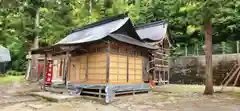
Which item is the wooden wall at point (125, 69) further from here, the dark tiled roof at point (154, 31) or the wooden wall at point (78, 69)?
the dark tiled roof at point (154, 31)

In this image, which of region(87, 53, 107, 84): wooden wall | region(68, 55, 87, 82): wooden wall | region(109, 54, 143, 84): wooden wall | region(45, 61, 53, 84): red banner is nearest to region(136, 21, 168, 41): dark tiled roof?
region(109, 54, 143, 84): wooden wall

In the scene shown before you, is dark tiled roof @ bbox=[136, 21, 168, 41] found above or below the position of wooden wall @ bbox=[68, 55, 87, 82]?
above

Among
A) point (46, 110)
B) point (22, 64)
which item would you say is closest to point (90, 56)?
point (46, 110)

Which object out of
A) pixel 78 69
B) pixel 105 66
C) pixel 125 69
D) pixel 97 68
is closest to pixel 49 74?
pixel 78 69

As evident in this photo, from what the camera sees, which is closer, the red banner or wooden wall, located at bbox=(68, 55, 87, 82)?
wooden wall, located at bbox=(68, 55, 87, 82)

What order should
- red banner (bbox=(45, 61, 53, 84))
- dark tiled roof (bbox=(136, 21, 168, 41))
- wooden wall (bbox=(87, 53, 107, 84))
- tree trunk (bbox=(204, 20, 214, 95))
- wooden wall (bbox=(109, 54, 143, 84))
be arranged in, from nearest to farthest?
wooden wall (bbox=(87, 53, 107, 84)) < wooden wall (bbox=(109, 54, 143, 84)) < tree trunk (bbox=(204, 20, 214, 95)) < red banner (bbox=(45, 61, 53, 84)) < dark tiled roof (bbox=(136, 21, 168, 41))

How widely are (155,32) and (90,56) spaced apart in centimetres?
878

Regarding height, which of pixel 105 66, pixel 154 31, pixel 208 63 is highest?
pixel 154 31

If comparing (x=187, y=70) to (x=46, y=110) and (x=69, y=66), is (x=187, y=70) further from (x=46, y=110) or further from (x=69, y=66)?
(x=46, y=110)

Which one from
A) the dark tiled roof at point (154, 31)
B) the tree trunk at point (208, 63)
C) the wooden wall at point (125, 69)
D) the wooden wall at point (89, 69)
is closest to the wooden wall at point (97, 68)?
the wooden wall at point (89, 69)

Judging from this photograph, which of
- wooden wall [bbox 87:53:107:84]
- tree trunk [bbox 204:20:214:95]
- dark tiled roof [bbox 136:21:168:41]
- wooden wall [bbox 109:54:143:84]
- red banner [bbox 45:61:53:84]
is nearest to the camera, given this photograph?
wooden wall [bbox 87:53:107:84]

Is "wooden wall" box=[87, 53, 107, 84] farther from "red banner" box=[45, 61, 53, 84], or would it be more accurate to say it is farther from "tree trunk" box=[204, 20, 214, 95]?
"tree trunk" box=[204, 20, 214, 95]

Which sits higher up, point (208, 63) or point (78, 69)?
point (208, 63)

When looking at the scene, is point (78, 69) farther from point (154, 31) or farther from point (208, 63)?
point (154, 31)
